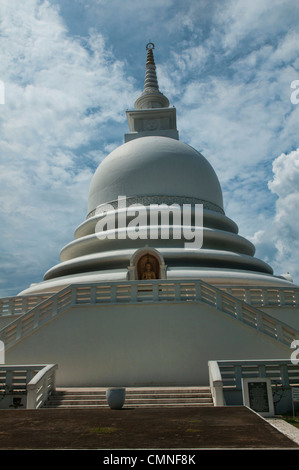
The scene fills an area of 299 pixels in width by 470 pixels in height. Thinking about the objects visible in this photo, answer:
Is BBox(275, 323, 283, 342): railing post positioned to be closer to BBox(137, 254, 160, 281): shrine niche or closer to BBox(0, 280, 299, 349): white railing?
BBox(0, 280, 299, 349): white railing

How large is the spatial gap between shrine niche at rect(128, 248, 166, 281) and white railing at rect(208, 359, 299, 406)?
656cm

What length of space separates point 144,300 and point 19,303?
6.53 m

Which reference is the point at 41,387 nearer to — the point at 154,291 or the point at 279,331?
the point at 154,291

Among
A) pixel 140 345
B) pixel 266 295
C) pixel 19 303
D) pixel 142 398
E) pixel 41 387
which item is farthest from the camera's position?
pixel 19 303

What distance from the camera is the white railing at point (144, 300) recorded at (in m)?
13.0

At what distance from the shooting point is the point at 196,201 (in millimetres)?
22141

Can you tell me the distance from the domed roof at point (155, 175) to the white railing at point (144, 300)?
8943mm

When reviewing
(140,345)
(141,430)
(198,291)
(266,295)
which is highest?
(198,291)

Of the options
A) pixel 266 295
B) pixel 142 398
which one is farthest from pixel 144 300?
pixel 266 295

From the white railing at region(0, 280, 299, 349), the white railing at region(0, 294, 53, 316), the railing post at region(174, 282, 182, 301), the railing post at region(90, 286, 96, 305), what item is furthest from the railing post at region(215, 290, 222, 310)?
the white railing at region(0, 294, 53, 316)

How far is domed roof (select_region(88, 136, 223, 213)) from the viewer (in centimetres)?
2220

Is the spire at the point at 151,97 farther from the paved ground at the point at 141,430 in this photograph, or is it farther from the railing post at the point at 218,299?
the paved ground at the point at 141,430

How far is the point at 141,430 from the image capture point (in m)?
5.28

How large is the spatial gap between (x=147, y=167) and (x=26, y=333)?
12.3m
